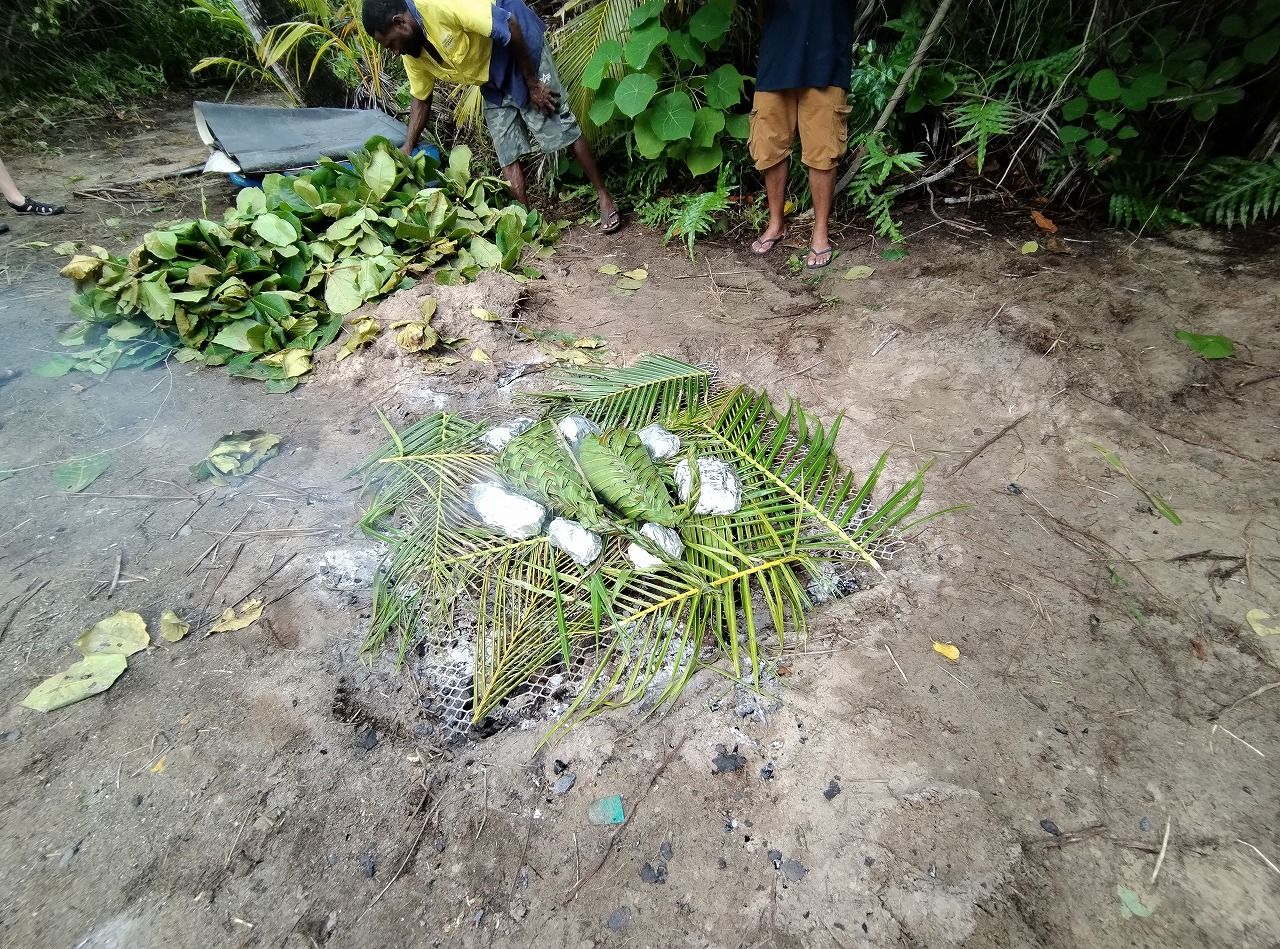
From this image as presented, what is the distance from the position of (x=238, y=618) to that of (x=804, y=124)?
3.13 m

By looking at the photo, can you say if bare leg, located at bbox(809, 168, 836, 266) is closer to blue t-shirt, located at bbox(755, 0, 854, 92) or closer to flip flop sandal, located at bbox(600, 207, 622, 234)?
blue t-shirt, located at bbox(755, 0, 854, 92)

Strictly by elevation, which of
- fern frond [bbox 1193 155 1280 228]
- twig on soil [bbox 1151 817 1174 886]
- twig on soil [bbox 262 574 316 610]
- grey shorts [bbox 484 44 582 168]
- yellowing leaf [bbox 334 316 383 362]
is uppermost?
grey shorts [bbox 484 44 582 168]

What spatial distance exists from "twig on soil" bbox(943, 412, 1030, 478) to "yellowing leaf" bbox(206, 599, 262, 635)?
7.47 ft

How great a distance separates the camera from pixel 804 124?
2.87 m

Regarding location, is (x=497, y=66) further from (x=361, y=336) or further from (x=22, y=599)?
(x=22, y=599)

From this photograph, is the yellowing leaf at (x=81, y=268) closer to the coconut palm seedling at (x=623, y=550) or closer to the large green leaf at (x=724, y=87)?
the coconut palm seedling at (x=623, y=550)

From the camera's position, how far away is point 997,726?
1.41 m

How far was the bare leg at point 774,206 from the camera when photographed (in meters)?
3.18

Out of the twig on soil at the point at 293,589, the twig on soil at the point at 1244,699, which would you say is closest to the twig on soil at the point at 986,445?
the twig on soil at the point at 1244,699

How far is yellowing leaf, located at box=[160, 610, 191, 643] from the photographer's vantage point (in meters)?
1.77

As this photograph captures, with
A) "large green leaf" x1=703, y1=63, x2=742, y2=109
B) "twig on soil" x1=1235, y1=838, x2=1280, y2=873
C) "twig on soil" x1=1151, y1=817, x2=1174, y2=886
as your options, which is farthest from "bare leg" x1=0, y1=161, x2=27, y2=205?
"twig on soil" x1=1235, y1=838, x2=1280, y2=873

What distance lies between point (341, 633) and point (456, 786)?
0.62 m

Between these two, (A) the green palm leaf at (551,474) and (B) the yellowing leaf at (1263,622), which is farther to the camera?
(A) the green palm leaf at (551,474)

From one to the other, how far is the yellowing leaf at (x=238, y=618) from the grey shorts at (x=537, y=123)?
299 centimetres
